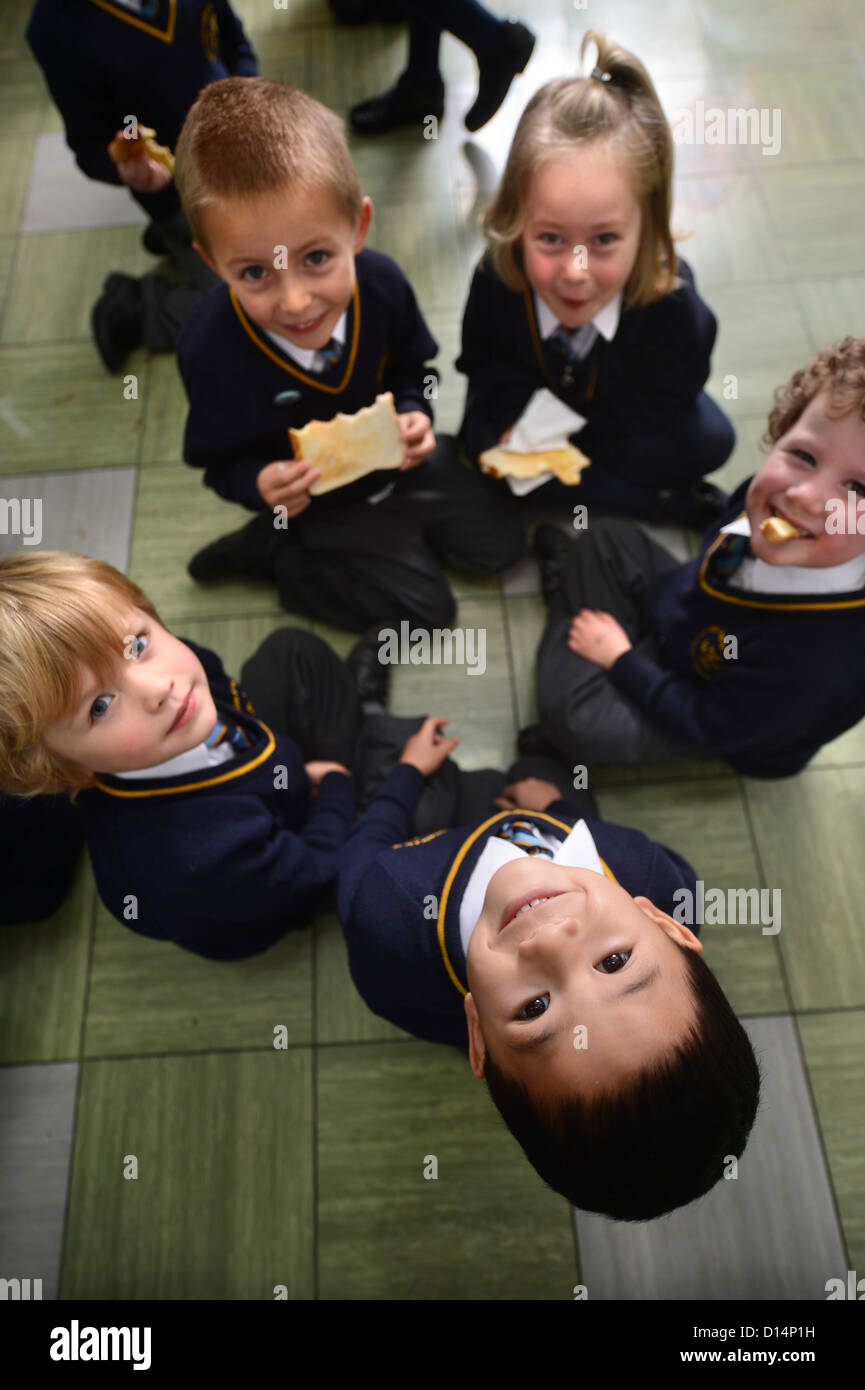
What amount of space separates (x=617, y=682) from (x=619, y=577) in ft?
0.89

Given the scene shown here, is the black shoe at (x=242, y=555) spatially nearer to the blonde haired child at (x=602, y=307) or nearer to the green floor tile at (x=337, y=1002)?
the blonde haired child at (x=602, y=307)

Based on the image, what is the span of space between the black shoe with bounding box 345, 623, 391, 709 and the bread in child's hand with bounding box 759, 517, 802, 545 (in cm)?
94

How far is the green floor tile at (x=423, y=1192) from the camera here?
1694 mm

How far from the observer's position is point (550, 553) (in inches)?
84.9

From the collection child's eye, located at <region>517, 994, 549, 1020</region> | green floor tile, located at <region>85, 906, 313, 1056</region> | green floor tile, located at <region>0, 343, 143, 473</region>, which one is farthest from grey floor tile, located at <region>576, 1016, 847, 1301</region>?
green floor tile, located at <region>0, 343, 143, 473</region>

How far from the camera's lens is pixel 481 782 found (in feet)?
6.31

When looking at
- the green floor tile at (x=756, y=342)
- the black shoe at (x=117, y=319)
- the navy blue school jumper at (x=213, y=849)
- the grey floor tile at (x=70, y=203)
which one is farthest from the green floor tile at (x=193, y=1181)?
the grey floor tile at (x=70, y=203)

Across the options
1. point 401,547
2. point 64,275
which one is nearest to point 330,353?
point 401,547

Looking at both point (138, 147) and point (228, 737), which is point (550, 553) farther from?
point (138, 147)

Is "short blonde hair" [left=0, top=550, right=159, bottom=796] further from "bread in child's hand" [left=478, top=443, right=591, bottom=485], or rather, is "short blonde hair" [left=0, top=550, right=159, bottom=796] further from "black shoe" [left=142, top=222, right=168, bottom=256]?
"black shoe" [left=142, top=222, right=168, bottom=256]

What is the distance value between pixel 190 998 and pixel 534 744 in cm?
92

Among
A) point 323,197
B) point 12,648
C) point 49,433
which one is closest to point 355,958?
point 12,648

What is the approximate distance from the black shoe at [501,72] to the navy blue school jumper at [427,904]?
2211 millimetres
